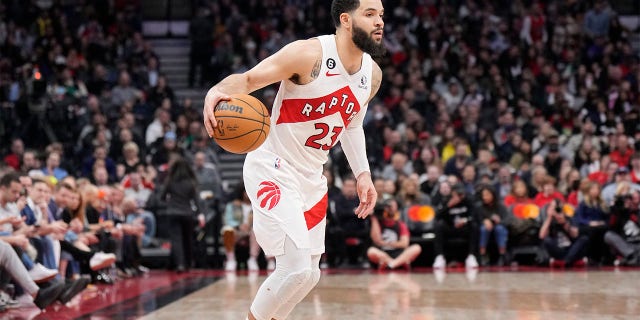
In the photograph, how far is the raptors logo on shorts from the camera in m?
5.34

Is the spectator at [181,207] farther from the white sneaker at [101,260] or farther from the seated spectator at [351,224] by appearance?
the white sneaker at [101,260]

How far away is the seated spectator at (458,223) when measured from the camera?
42.5 feet

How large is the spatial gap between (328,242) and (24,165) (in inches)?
166

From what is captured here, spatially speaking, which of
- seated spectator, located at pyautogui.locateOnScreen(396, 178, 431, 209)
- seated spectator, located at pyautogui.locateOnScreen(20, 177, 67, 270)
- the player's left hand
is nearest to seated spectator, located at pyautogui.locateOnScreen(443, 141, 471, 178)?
seated spectator, located at pyautogui.locateOnScreen(396, 178, 431, 209)

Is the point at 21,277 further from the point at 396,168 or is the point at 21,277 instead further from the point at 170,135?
the point at 396,168

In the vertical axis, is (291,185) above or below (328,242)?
above

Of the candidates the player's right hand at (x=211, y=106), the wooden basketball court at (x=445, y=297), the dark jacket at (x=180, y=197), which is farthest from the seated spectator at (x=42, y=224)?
the player's right hand at (x=211, y=106)

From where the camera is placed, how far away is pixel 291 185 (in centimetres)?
544

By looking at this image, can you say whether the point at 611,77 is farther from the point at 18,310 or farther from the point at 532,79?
the point at 18,310

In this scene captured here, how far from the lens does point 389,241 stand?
492 inches

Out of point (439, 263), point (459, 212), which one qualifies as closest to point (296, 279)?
point (439, 263)

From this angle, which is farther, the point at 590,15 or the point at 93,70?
the point at 590,15

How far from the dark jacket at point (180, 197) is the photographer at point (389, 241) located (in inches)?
93.7

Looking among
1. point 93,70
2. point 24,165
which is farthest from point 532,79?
point 24,165
